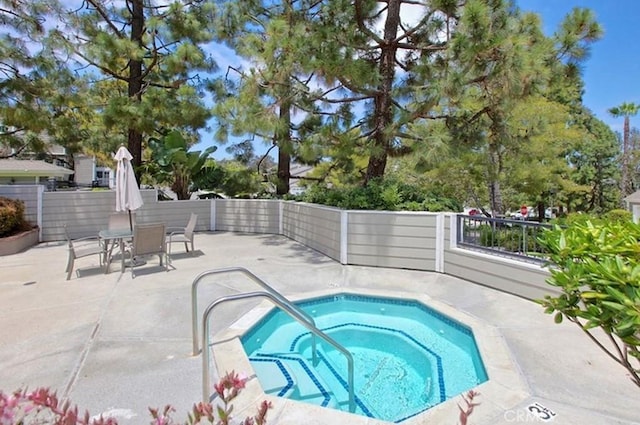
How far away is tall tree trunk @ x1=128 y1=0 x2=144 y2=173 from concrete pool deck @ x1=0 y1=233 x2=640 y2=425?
6.32 meters

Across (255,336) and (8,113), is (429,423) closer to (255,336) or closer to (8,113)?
(255,336)

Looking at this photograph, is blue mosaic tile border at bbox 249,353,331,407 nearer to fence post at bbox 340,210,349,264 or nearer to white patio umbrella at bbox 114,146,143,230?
fence post at bbox 340,210,349,264

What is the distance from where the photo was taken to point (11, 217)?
8.85 metres

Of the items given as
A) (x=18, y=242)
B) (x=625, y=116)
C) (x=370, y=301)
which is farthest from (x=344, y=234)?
(x=625, y=116)

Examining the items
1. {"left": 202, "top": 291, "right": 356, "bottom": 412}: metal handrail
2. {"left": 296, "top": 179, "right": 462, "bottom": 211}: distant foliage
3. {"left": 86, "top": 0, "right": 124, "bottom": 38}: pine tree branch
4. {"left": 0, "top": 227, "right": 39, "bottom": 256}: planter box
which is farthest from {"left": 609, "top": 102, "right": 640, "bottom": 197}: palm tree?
{"left": 0, "top": 227, "right": 39, "bottom": 256}: planter box

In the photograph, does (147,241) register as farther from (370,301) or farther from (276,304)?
(276,304)

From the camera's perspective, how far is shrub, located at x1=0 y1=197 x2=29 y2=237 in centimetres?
865

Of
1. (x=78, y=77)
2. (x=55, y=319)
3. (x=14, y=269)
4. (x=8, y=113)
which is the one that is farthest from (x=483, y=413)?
(x=78, y=77)

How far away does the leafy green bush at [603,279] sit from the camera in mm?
1313

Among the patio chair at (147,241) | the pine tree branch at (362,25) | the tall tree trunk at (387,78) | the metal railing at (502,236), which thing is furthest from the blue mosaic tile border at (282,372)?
the pine tree branch at (362,25)

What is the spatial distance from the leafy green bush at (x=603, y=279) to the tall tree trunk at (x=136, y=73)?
12792mm

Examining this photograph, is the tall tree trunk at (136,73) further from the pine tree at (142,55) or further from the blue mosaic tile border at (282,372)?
the blue mosaic tile border at (282,372)

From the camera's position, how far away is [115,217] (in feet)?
28.1

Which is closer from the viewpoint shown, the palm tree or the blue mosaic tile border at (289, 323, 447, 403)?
the blue mosaic tile border at (289, 323, 447, 403)
